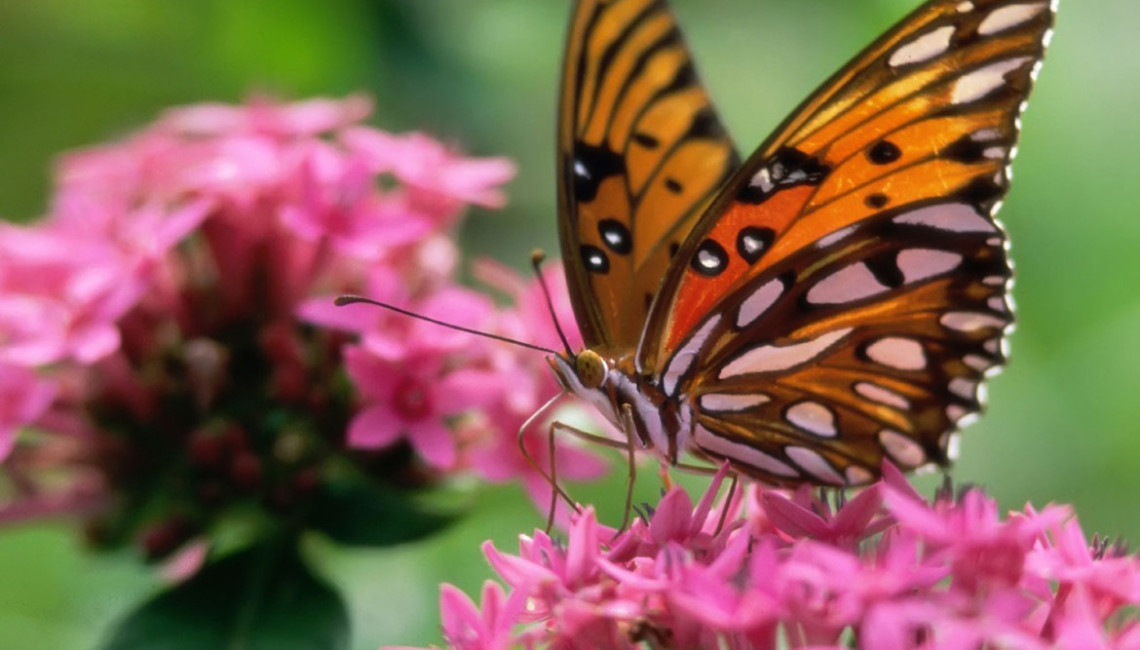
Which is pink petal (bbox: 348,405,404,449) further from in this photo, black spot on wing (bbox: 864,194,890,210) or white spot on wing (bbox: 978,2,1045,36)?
white spot on wing (bbox: 978,2,1045,36)

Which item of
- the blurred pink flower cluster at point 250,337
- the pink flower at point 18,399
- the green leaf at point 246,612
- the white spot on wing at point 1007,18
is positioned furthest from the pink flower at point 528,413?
the white spot on wing at point 1007,18

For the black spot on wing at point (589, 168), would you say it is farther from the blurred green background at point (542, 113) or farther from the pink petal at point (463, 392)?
the blurred green background at point (542, 113)

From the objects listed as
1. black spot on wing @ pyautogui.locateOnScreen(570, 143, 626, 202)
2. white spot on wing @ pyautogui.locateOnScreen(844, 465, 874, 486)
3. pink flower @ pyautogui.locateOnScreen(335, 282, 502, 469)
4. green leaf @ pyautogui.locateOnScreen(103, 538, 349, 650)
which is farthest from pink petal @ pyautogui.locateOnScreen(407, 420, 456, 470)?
white spot on wing @ pyautogui.locateOnScreen(844, 465, 874, 486)

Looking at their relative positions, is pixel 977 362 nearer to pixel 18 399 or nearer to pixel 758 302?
pixel 758 302

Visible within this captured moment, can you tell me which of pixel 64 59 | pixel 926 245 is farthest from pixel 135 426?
pixel 64 59

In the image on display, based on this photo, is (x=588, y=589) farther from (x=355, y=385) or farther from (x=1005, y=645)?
(x=355, y=385)
